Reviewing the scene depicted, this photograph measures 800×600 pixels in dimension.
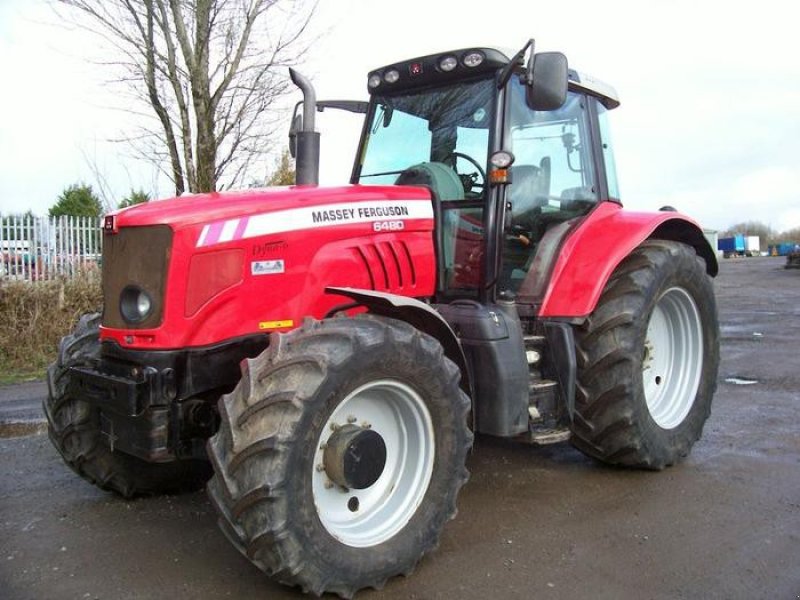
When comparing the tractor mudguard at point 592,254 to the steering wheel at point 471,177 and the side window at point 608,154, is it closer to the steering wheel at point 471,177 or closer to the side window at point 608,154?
the side window at point 608,154

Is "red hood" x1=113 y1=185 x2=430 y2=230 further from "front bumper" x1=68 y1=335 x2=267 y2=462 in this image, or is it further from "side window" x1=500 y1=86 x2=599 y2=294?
"side window" x1=500 y1=86 x2=599 y2=294

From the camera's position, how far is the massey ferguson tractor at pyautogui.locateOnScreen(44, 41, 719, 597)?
2.83 meters

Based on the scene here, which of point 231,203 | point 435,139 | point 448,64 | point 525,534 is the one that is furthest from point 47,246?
point 525,534

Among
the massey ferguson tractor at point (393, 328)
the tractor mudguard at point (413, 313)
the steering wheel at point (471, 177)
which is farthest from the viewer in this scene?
the steering wheel at point (471, 177)

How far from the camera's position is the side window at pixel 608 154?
4875mm

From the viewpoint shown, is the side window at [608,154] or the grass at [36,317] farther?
the grass at [36,317]

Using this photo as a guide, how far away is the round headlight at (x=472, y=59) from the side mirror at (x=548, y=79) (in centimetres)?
41

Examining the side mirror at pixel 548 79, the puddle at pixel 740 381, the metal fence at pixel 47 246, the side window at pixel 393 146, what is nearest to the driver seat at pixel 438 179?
the side window at pixel 393 146

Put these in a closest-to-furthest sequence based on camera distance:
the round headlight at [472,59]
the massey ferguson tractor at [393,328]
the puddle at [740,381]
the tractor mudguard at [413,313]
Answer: the massey ferguson tractor at [393,328], the tractor mudguard at [413,313], the round headlight at [472,59], the puddle at [740,381]

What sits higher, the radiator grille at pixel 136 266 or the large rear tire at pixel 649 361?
the radiator grille at pixel 136 266

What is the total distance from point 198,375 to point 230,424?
1.65 ft

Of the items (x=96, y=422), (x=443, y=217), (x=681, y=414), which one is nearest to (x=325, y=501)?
(x=96, y=422)

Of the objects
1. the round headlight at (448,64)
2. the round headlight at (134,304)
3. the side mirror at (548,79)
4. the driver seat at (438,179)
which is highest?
the round headlight at (448,64)

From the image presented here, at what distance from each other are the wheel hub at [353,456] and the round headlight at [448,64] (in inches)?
83.0
